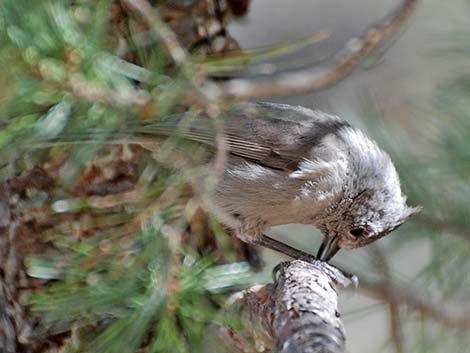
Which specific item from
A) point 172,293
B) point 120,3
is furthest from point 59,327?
point 120,3

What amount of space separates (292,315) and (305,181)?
1062 mm

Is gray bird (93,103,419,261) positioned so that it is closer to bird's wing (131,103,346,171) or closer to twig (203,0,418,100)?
bird's wing (131,103,346,171)

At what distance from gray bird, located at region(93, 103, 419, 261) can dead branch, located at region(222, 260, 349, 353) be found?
499mm

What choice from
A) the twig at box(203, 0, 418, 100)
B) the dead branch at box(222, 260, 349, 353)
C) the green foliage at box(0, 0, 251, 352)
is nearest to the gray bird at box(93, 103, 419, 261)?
the green foliage at box(0, 0, 251, 352)

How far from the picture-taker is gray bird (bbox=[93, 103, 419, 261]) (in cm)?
280

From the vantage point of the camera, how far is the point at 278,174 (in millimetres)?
2844

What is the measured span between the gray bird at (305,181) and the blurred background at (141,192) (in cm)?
8

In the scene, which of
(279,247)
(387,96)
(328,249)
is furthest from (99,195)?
(387,96)

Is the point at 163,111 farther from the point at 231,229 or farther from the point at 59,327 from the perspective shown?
the point at 231,229

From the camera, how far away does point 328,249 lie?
9.38 feet

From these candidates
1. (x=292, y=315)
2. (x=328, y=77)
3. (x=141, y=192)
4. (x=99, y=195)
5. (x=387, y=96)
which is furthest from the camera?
(x=387, y=96)

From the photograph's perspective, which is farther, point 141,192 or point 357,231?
point 357,231

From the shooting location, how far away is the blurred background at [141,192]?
6.08ft

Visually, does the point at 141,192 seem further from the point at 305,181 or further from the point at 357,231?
the point at 357,231
